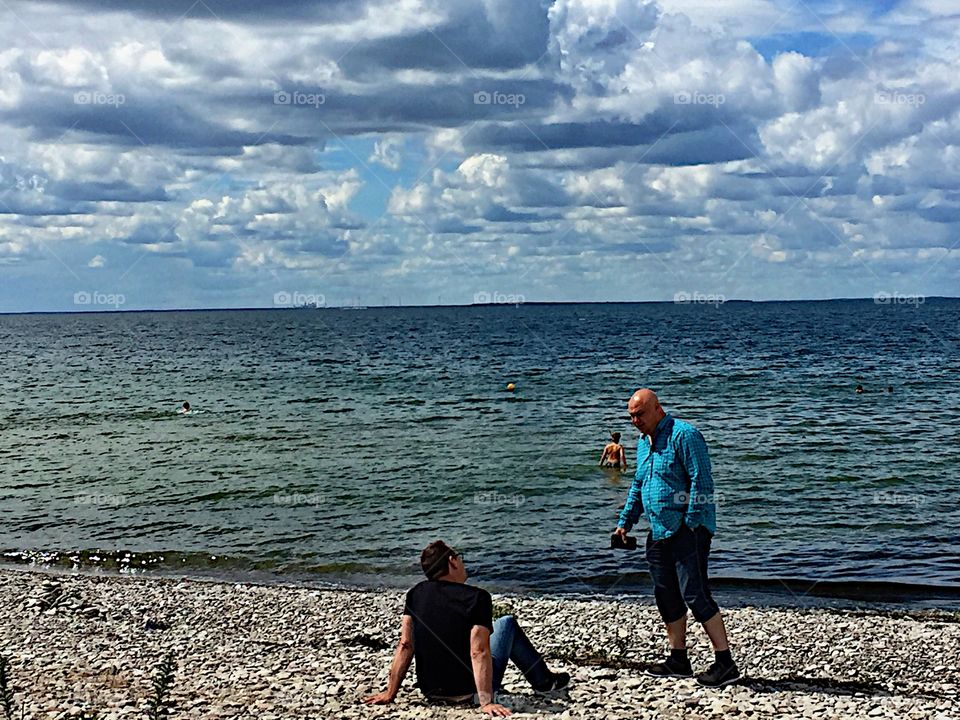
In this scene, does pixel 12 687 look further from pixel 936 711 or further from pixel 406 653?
pixel 936 711

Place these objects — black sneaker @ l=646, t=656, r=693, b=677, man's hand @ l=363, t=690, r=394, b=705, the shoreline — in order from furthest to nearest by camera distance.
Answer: the shoreline → black sneaker @ l=646, t=656, r=693, b=677 → man's hand @ l=363, t=690, r=394, b=705

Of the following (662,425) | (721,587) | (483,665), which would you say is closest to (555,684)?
(483,665)

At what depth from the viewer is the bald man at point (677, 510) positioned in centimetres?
933

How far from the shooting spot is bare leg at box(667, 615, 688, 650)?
32.0ft

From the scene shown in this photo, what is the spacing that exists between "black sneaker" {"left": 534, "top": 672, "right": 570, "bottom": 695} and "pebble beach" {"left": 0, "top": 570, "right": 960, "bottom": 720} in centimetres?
12

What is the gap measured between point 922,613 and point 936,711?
5.30 meters

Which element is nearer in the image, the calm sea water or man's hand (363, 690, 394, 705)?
man's hand (363, 690, 394, 705)

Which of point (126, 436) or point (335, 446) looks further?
point (126, 436)

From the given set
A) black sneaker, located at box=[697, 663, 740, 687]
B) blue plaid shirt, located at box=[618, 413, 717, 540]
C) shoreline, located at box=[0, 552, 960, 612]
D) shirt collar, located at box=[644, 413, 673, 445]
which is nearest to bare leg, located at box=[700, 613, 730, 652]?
black sneaker, located at box=[697, 663, 740, 687]

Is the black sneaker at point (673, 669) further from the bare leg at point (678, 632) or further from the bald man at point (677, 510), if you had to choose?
the bald man at point (677, 510)

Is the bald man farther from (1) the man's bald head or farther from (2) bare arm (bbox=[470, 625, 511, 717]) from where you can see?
(2) bare arm (bbox=[470, 625, 511, 717])

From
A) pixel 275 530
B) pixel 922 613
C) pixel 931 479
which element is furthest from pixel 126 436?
pixel 922 613

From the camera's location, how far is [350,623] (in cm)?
1308

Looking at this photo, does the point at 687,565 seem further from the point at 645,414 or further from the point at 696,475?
the point at 645,414
